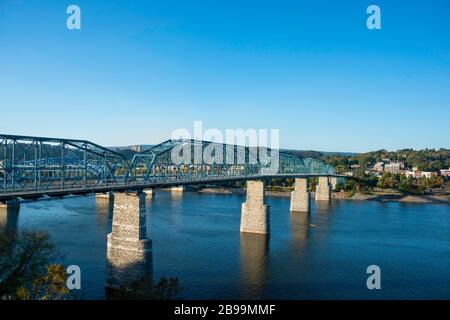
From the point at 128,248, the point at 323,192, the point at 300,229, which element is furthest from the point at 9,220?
the point at 323,192

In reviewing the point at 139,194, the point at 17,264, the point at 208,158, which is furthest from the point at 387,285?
the point at 208,158

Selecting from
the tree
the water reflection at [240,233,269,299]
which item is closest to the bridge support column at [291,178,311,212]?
the water reflection at [240,233,269,299]

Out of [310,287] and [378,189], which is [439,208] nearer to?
[378,189]

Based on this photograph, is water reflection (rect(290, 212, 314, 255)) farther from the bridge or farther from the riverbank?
the riverbank

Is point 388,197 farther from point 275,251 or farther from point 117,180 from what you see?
point 117,180

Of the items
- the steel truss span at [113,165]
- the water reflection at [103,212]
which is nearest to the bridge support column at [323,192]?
the steel truss span at [113,165]
